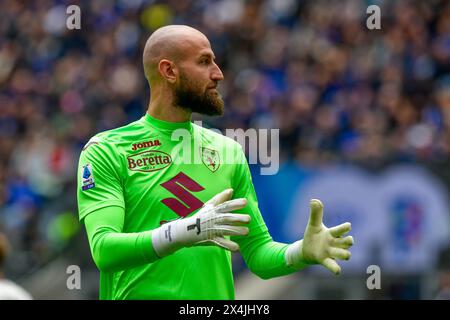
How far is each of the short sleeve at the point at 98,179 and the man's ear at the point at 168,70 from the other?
22.4 inches

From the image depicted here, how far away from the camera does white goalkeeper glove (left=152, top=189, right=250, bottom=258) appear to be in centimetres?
612

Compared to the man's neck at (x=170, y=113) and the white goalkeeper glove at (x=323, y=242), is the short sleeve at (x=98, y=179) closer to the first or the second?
the man's neck at (x=170, y=113)

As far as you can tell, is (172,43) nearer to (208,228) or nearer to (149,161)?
(149,161)

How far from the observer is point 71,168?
61.6 feet

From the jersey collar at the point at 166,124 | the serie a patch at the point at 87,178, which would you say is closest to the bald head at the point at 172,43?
the jersey collar at the point at 166,124

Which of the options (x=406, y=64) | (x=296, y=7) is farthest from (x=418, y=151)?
(x=296, y=7)

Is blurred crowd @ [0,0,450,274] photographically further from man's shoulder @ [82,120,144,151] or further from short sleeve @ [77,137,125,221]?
short sleeve @ [77,137,125,221]

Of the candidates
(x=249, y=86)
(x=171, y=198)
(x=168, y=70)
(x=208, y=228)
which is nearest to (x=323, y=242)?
(x=208, y=228)

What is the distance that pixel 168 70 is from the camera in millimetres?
6941

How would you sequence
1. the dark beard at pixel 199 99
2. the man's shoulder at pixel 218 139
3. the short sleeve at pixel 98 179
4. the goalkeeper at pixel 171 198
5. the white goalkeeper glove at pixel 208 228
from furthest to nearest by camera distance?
the man's shoulder at pixel 218 139 < the dark beard at pixel 199 99 < the short sleeve at pixel 98 179 < the goalkeeper at pixel 171 198 < the white goalkeeper glove at pixel 208 228

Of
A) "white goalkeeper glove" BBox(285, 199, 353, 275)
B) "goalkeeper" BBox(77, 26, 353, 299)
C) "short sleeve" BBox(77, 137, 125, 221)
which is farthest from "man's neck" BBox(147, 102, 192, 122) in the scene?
"white goalkeeper glove" BBox(285, 199, 353, 275)

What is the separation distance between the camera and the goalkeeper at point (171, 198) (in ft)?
20.7
